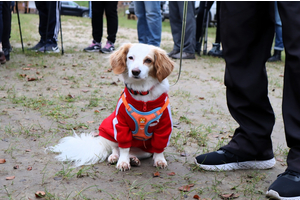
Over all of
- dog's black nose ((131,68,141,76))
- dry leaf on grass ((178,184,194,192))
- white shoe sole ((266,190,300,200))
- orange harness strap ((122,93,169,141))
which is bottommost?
dry leaf on grass ((178,184,194,192))

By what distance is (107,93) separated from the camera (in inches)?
161

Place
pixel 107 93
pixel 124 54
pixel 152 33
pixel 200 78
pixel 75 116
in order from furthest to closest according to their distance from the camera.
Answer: pixel 152 33, pixel 200 78, pixel 107 93, pixel 75 116, pixel 124 54

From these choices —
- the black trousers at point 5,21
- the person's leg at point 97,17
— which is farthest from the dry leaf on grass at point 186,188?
the person's leg at point 97,17

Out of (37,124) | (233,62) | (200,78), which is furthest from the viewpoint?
(200,78)

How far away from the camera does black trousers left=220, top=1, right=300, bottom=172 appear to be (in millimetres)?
1838

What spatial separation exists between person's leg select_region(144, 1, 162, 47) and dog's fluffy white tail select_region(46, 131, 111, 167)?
4250mm

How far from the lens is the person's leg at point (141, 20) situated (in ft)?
21.2

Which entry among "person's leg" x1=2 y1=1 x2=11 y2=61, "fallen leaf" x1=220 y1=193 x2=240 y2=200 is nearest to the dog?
"fallen leaf" x1=220 y1=193 x2=240 y2=200

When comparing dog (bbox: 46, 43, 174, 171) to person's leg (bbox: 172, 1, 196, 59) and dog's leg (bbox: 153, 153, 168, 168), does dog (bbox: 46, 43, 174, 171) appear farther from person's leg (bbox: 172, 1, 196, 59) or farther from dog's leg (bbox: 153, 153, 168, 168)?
person's leg (bbox: 172, 1, 196, 59)

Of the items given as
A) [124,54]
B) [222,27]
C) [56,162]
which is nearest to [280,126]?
[222,27]

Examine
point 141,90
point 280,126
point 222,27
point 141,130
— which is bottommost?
point 280,126

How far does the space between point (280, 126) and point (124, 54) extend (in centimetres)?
205

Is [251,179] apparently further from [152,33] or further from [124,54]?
[152,33]

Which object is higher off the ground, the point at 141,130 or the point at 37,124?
the point at 141,130
